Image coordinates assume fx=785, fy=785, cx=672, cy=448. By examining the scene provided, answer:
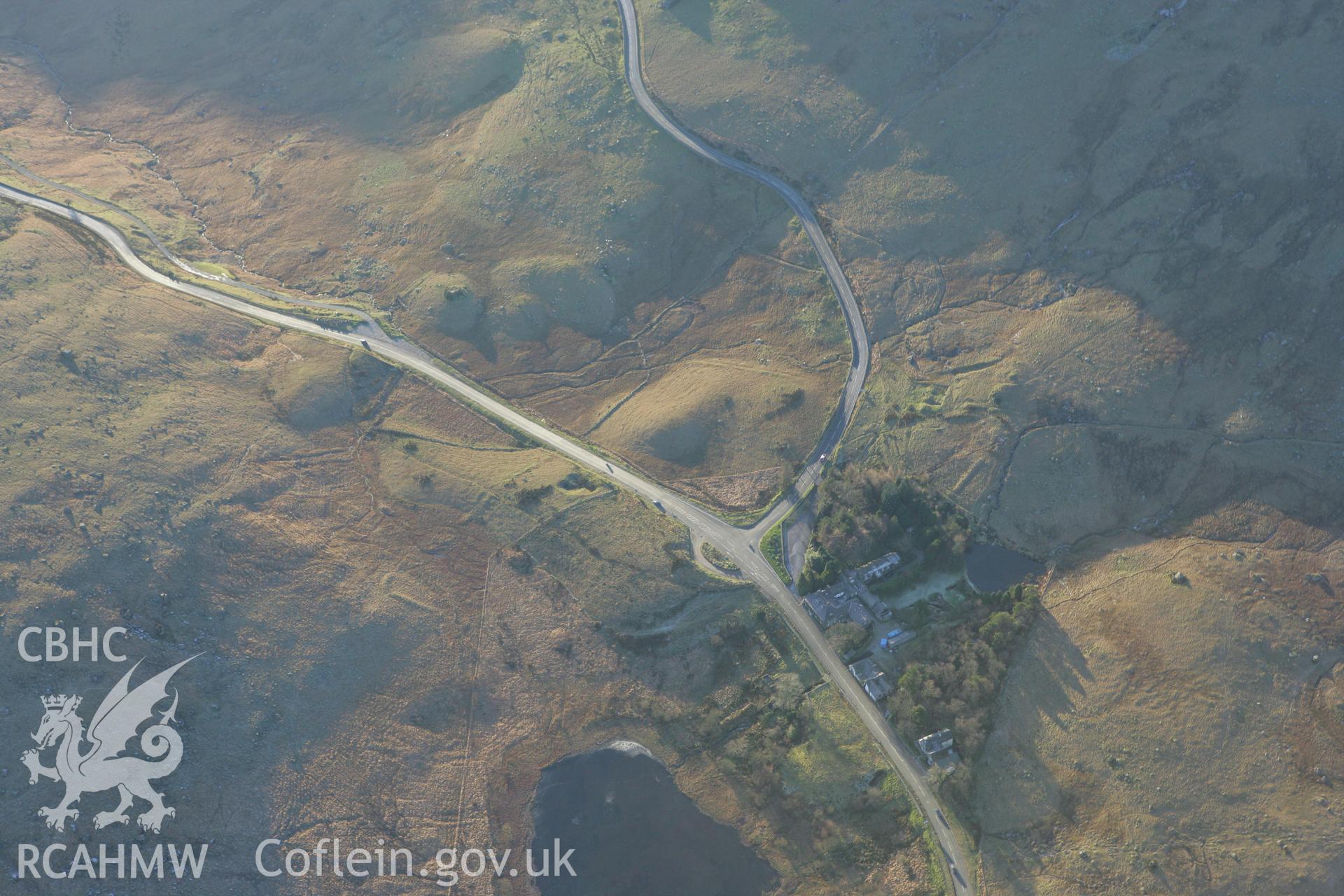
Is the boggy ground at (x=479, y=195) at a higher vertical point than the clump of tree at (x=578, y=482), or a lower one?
higher

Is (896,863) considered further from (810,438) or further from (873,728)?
(810,438)

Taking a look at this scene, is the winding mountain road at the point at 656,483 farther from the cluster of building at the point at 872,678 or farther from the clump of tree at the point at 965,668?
the clump of tree at the point at 965,668

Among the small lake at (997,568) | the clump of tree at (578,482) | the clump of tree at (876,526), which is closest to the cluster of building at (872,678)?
the clump of tree at (876,526)

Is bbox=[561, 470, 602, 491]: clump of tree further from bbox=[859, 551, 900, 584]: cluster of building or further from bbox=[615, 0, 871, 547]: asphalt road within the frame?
bbox=[859, 551, 900, 584]: cluster of building

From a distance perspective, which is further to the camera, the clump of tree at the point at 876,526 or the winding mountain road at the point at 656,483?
the clump of tree at the point at 876,526

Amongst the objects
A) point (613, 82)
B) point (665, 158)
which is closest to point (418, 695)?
point (665, 158)

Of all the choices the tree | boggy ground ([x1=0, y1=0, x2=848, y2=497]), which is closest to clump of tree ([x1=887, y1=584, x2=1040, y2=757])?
the tree
